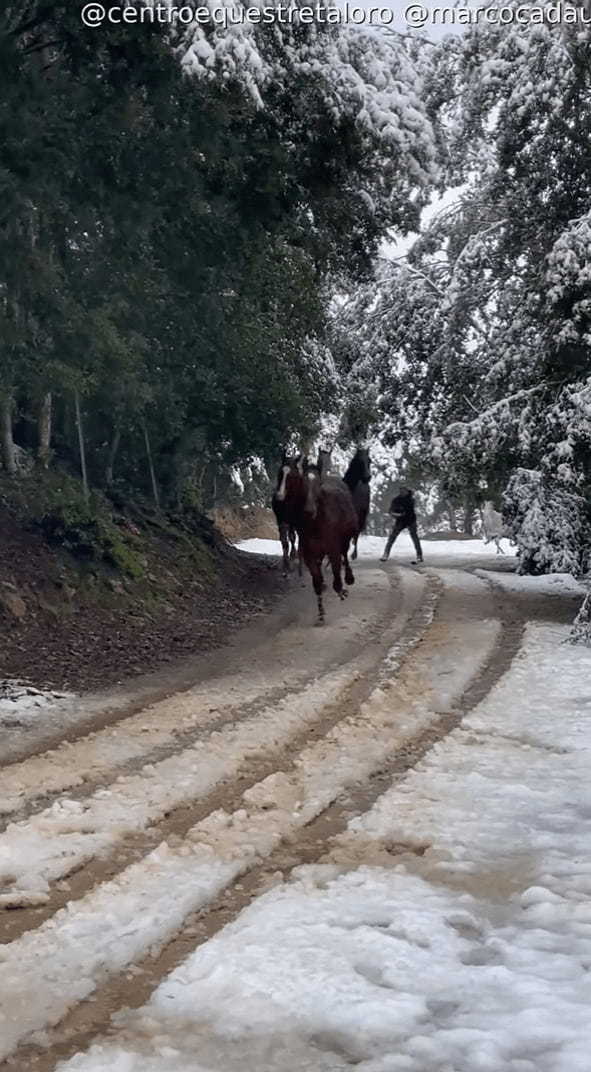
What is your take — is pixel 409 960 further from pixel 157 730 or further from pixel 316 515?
pixel 316 515

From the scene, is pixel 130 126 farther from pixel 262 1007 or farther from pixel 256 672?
pixel 262 1007

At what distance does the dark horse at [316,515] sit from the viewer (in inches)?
531

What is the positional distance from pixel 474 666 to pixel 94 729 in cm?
444

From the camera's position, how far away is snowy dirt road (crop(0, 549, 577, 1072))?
363 centimetres

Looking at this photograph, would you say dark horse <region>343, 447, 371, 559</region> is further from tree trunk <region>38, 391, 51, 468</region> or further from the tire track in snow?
the tire track in snow

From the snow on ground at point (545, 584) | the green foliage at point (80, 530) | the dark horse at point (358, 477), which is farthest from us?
the dark horse at point (358, 477)

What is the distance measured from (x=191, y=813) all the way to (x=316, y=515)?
7985 mm

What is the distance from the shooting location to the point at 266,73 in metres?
8.56

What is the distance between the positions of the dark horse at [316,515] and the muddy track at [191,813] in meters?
3.38

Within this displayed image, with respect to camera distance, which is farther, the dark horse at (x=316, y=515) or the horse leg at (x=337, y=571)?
the horse leg at (x=337, y=571)

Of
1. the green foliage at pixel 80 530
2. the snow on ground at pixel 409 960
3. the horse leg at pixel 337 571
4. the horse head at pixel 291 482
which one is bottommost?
the snow on ground at pixel 409 960

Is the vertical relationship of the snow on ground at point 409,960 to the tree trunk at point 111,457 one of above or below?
below

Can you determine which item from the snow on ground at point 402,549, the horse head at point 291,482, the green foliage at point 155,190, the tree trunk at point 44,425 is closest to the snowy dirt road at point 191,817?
the horse head at point 291,482

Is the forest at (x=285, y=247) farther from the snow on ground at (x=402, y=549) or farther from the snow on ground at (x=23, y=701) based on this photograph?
the snow on ground at (x=402, y=549)
